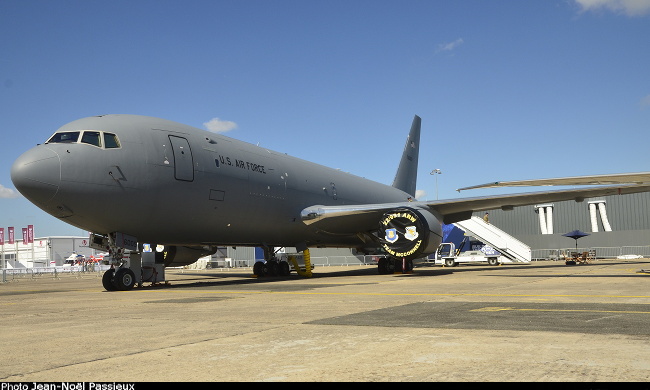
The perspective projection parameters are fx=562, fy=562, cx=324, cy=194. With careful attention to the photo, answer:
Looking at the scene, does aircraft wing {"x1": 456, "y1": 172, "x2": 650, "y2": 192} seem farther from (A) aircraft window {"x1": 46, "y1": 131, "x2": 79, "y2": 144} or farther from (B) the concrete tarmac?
(A) aircraft window {"x1": 46, "y1": 131, "x2": 79, "y2": 144}

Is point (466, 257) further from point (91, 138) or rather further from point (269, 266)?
point (91, 138)

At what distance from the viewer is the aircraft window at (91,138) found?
14.7 m

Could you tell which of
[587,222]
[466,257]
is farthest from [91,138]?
[587,222]

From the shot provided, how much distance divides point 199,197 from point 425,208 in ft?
29.2

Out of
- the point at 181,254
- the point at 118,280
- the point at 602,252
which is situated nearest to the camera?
the point at 118,280

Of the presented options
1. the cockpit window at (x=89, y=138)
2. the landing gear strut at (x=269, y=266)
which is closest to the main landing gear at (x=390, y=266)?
the landing gear strut at (x=269, y=266)

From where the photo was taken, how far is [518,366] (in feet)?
13.3

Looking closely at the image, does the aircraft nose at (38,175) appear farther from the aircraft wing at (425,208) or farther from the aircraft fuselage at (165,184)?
the aircraft wing at (425,208)

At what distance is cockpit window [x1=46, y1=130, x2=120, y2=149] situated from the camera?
1465cm

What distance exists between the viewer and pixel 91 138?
14734mm

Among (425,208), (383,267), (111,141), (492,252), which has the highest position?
(111,141)

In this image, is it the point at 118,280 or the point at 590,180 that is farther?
the point at 118,280

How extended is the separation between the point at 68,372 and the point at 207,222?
13267 mm

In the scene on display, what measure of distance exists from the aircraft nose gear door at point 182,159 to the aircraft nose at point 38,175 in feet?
10.4
